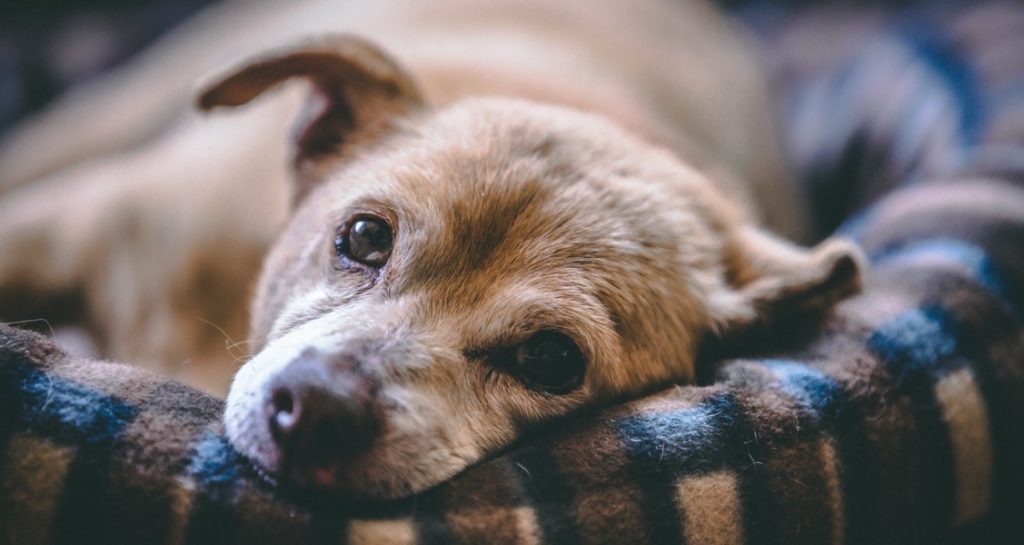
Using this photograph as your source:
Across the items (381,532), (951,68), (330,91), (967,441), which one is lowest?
(381,532)

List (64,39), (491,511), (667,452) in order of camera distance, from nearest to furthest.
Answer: (491,511) → (667,452) → (64,39)

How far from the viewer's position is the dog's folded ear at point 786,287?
1531mm

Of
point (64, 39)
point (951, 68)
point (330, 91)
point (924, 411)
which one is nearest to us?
point (924, 411)

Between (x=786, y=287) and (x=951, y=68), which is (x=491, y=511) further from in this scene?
(x=951, y=68)

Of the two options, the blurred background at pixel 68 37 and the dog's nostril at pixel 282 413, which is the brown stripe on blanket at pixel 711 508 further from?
the blurred background at pixel 68 37

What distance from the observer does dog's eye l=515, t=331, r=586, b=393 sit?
4.42 ft

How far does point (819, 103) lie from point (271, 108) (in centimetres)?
216

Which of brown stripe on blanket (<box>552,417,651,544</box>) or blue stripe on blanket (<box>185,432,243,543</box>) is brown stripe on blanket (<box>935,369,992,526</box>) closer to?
brown stripe on blanket (<box>552,417,651,544</box>)

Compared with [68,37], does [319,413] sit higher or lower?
lower

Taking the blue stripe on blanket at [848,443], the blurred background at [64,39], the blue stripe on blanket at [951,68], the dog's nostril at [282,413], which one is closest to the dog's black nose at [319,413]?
the dog's nostril at [282,413]

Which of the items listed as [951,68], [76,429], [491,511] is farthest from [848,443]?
[951,68]

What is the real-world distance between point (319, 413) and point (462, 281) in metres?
0.39

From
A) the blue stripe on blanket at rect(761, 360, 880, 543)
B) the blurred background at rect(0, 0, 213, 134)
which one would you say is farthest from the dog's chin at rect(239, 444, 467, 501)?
the blurred background at rect(0, 0, 213, 134)

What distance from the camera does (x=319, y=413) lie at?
1.05m
